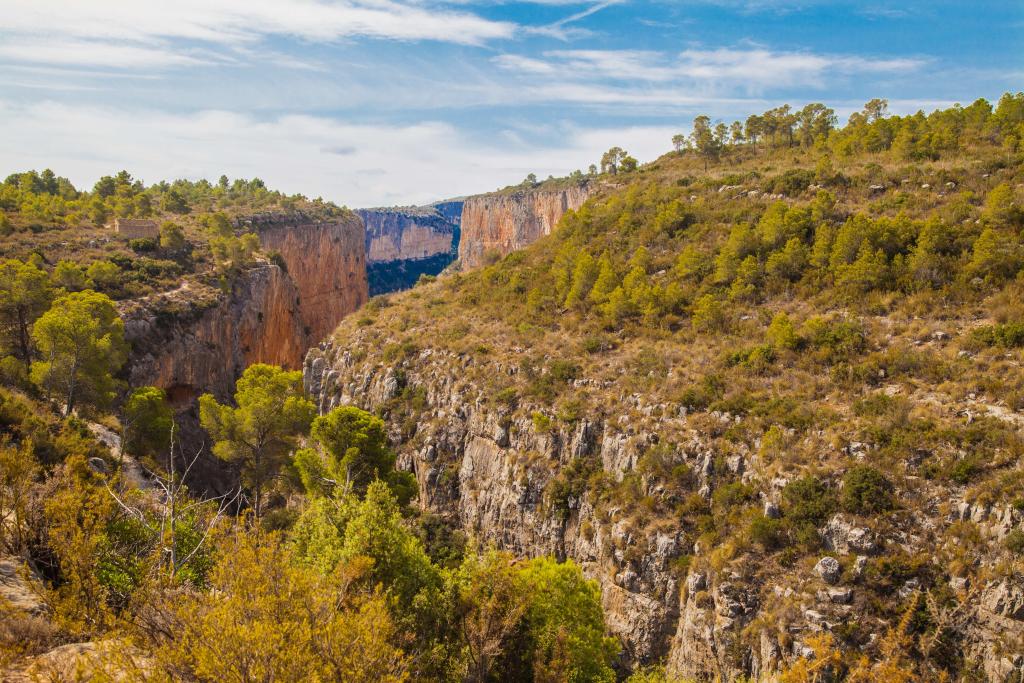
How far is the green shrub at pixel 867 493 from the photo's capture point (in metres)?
18.5

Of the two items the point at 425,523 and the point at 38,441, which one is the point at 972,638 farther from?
the point at 38,441

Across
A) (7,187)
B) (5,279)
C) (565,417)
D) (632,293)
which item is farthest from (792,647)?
(7,187)

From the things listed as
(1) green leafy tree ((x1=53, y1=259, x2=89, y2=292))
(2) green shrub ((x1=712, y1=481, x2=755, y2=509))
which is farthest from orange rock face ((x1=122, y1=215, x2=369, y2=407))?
(2) green shrub ((x1=712, y1=481, x2=755, y2=509))

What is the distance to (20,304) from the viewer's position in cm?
3309

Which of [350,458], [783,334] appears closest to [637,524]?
[783,334]

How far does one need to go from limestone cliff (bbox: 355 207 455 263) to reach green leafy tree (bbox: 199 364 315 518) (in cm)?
12463

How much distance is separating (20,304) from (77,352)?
689cm

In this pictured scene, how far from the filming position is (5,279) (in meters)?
32.5

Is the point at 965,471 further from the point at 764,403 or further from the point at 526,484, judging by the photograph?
the point at 526,484

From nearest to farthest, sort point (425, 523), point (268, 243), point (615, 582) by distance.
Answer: point (615, 582) < point (425, 523) < point (268, 243)

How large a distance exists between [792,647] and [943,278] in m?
20.0

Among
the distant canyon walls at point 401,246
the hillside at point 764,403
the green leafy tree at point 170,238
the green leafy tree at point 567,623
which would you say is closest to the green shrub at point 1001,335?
the hillside at point 764,403

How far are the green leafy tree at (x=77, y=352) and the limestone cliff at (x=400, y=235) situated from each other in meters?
122

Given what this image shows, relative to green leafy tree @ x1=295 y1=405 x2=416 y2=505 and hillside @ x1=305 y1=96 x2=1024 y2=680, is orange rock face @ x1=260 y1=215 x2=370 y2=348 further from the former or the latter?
green leafy tree @ x1=295 y1=405 x2=416 y2=505
